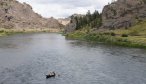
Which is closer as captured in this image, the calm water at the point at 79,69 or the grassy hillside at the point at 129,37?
the calm water at the point at 79,69

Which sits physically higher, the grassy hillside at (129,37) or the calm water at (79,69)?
the grassy hillside at (129,37)

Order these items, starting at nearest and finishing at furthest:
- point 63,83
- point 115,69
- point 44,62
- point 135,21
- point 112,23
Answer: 1. point 63,83
2. point 115,69
3. point 44,62
4. point 135,21
5. point 112,23

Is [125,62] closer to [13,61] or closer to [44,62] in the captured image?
[44,62]

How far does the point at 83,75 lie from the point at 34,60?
28.2m

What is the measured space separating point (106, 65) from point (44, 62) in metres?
19.3

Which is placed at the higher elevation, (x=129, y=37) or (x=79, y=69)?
(x=129, y=37)

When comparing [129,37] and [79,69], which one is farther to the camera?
[129,37]

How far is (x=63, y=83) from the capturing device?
62.8 metres

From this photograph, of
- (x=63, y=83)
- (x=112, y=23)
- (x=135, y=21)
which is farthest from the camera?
(x=112, y=23)

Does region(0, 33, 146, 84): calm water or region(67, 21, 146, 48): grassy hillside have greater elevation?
region(67, 21, 146, 48): grassy hillside

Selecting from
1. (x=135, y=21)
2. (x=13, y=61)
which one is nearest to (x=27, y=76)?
(x=13, y=61)

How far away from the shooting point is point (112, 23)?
197m

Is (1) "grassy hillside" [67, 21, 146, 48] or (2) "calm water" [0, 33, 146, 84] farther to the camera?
(1) "grassy hillside" [67, 21, 146, 48]

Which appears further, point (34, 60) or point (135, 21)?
point (135, 21)
